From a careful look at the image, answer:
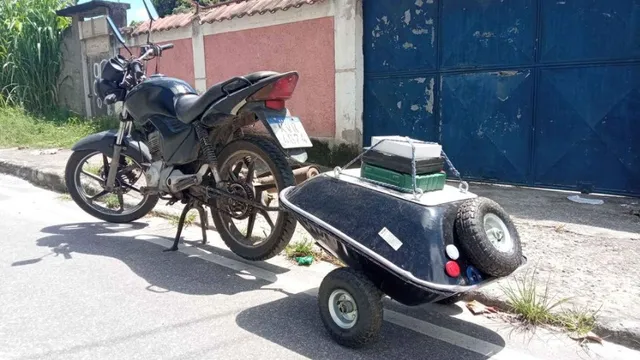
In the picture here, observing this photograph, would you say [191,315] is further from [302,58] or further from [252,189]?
[302,58]

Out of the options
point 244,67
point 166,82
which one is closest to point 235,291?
point 166,82

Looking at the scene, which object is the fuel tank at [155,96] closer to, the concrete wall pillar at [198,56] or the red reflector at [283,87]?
the red reflector at [283,87]

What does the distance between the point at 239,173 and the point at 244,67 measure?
4.75 metres

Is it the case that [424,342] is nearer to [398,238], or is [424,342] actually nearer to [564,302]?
[398,238]

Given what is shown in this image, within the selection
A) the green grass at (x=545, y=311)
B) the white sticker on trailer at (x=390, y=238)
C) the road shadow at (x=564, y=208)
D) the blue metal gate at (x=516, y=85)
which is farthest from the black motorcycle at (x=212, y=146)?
the blue metal gate at (x=516, y=85)

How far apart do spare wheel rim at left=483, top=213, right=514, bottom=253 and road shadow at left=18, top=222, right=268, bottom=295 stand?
166cm

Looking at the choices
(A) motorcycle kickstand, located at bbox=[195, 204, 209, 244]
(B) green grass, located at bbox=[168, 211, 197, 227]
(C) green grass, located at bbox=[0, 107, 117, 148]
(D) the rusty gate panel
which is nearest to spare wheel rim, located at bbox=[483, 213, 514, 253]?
(A) motorcycle kickstand, located at bbox=[195, 204, 209, 244]

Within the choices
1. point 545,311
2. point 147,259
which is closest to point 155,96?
point 147,259

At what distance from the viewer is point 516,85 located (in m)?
6.01

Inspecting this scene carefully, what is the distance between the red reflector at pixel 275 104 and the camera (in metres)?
3.81

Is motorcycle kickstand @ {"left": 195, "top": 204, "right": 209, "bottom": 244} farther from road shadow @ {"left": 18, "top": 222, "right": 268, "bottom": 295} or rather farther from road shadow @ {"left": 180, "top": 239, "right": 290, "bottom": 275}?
road shadow @ {"left": 18, "top": 222, "right": 268, "bottom": 295}

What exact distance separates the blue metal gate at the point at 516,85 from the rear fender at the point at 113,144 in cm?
323

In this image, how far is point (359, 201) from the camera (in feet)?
9.49

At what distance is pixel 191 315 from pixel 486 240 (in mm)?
1774
